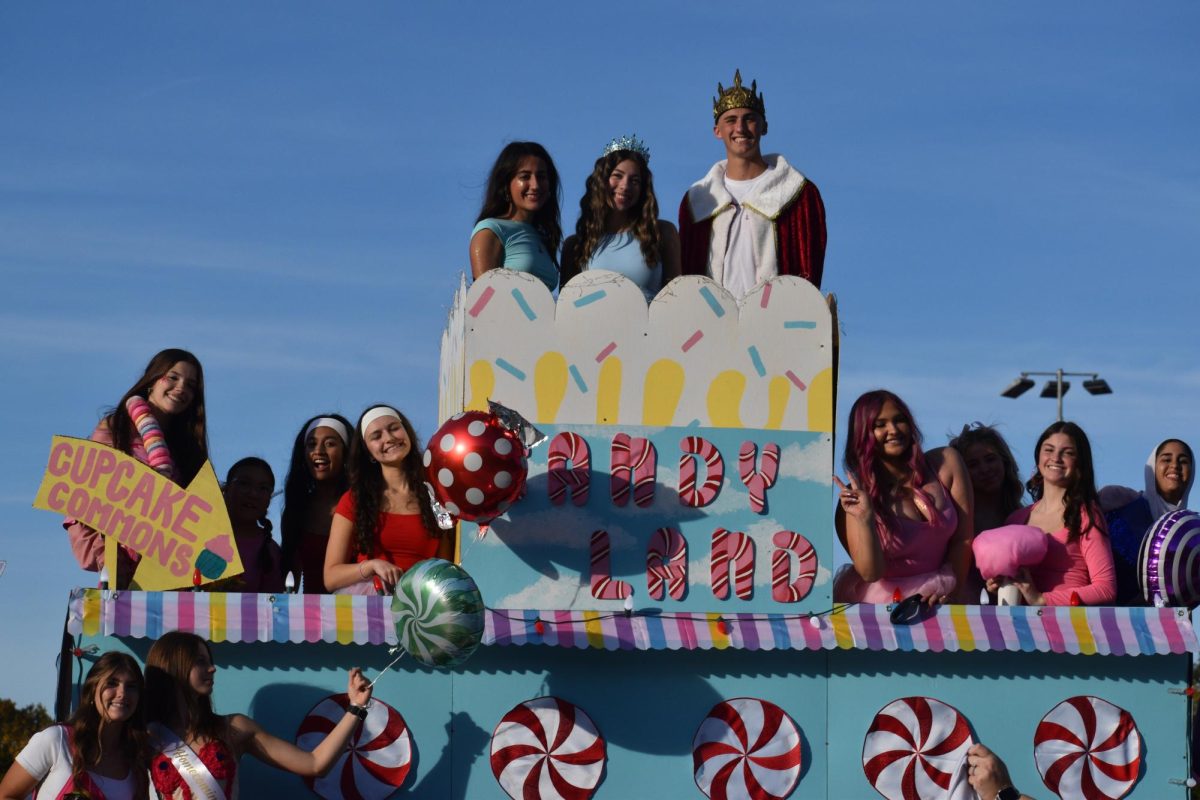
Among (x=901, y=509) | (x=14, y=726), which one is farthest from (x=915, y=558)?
(x=14, y=726)

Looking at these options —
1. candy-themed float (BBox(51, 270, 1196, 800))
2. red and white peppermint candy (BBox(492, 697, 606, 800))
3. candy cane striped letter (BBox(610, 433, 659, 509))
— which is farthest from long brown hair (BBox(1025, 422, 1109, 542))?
red and white peppermint candy (BBox(492, 697, 606, 800))

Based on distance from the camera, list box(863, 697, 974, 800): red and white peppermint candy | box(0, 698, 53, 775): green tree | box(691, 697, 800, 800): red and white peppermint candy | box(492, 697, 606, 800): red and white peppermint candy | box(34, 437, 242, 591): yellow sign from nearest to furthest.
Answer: box(34, 437, 242, 591): yellow sign
box(492, 697, 606, 800): red and white peppermint candy
box(691, 697, 800, 800): red and white peppermint candy
box(863, 697, 974, 800): red and white peppermint candy
box(0, 698, 53, 775): green tree

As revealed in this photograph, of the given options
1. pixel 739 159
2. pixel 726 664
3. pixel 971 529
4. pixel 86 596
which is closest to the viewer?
pixel 86 596

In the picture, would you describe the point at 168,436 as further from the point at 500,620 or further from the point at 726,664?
the point at 726,664

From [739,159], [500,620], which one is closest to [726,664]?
[500,620]

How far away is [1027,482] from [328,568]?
419 cm

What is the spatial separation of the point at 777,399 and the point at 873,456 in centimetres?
65

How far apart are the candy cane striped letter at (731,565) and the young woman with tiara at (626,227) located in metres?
1.40

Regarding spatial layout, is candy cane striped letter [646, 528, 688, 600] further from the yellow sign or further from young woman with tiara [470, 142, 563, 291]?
the yellow sign

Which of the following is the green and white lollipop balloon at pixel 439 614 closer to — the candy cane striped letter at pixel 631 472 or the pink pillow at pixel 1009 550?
the candy cane striped letter at pixel 631 472

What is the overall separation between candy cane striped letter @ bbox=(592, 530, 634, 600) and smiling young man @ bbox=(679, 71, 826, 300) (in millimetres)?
1791

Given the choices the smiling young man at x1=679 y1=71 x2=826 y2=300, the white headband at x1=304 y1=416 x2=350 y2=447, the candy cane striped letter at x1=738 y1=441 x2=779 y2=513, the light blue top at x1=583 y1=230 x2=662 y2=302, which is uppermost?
the smiling young man at x1=679 y1=71 x2=826 y2=300

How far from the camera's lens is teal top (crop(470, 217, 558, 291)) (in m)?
9.50

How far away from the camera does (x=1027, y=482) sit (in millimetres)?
10477
